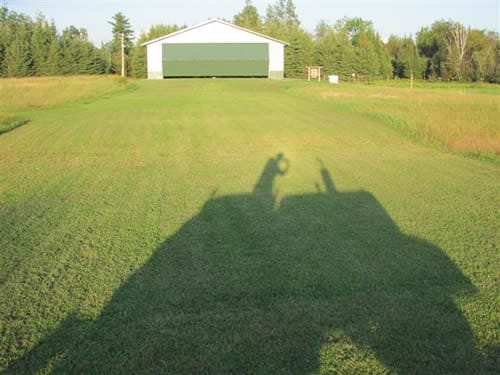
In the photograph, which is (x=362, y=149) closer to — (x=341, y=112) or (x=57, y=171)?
(x=57, y=171)

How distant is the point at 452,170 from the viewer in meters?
9.71

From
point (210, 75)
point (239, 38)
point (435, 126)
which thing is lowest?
point (435, 126)

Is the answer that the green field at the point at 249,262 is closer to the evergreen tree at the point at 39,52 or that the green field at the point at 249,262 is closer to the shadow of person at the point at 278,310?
the shadow of person at the point at 278,310

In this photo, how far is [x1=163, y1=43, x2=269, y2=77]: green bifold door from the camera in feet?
189

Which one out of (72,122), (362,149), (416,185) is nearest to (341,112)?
(362,149)

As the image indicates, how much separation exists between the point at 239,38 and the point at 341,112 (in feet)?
131

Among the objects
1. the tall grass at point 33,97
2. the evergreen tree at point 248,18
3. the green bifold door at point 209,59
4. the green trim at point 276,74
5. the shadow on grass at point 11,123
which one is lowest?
the shadow on grass at point 11,123

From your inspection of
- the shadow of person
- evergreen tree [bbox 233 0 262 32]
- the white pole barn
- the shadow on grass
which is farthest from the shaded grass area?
evergreen tree [bbox 233 0 262 32]

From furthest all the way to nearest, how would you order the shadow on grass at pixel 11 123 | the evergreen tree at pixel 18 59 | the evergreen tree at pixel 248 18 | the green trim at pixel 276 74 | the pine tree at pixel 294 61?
the evergreen tree at pixel 248 18, the pine tree at pixel 294 61, the evergreen tree at pixel 18 59, the green trim at pixel 276 74, the shadow on grass at pixel 11 123

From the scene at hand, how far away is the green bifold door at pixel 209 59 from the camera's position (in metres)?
57.5

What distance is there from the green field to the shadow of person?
0.02 m

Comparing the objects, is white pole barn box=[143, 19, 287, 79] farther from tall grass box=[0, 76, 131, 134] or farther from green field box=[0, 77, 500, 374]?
green field box=[0, 77, 500, 374]

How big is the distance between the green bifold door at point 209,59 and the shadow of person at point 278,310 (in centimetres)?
5384

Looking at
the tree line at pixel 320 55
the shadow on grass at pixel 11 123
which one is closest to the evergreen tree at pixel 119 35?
the tree line at pixel 320 55
